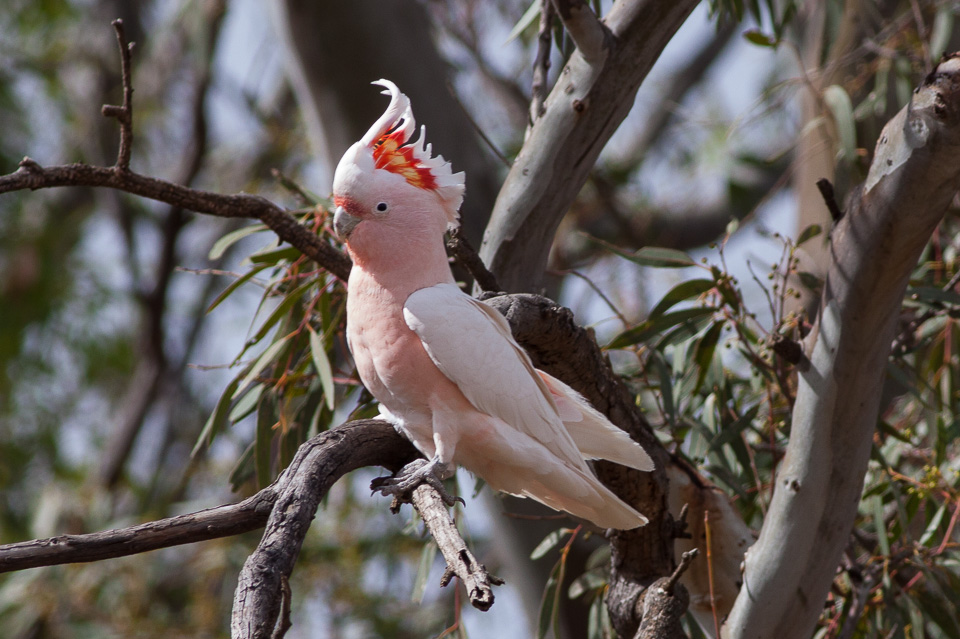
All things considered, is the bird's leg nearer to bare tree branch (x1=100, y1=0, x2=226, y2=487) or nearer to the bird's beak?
the bird's beak

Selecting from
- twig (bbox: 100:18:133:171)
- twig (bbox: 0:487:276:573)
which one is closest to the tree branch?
twig (bbox: 100:18:133:171)

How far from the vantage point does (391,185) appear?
4.10ft

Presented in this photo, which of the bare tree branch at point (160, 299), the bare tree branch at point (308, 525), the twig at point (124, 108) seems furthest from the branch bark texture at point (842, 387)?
the bare tree branch at point (160, 299)

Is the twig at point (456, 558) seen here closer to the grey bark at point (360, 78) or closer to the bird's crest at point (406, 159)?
the bird's crest at point (406, 159)

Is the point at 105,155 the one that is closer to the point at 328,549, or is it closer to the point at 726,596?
the point at 328,549

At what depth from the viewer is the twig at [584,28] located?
4.76 ft

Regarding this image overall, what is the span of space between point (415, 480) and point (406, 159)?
1.54 ft

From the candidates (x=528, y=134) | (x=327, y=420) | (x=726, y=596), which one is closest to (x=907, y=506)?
(x=726, y=596)

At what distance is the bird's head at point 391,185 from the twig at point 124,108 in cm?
29

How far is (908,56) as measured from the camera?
93.4 inches

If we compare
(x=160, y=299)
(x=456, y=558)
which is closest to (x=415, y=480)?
(x=456, y=558)

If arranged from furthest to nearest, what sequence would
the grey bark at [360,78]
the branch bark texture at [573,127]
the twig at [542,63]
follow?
1. the grey bark at [360,78]
2. the twig at [542,63]
3. the branch bark texture at [573,127]

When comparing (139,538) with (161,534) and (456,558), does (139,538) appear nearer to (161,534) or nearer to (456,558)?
(161,534)

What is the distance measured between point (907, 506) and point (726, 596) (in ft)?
1.58
